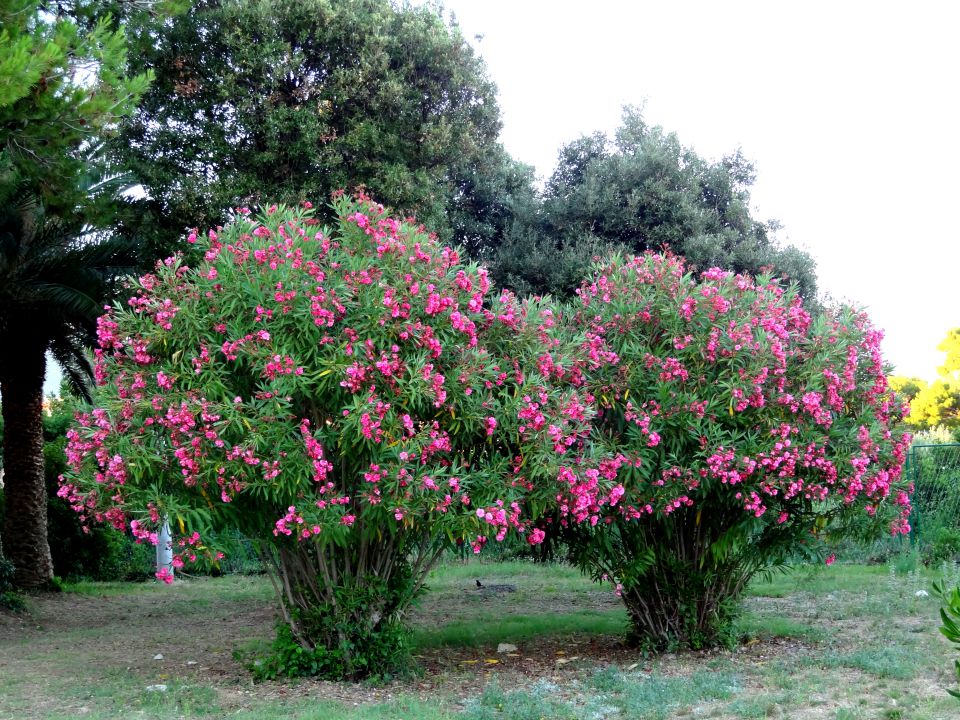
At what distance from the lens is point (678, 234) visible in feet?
44.5

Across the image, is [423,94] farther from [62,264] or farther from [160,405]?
[160,405]

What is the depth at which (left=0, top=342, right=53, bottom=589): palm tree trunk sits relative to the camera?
1348 centimetres

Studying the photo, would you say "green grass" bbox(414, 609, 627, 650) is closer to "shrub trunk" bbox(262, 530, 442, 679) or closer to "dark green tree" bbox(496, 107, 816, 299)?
"shrub trunk" bbox(262, 530, 442, 679)

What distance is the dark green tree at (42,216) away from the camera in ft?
26.6

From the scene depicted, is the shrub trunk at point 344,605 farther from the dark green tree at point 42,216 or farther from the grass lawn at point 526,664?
the dark green tree at point 42,216

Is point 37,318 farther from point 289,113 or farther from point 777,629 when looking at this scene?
point 777,629

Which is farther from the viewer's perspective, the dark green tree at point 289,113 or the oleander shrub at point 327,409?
the dark green tree at point 289,113

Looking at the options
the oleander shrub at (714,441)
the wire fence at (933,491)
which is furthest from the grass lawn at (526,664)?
the wire fence at (933,491)

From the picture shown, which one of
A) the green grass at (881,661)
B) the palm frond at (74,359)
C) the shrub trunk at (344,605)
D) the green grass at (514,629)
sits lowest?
the green grass at (881,661)

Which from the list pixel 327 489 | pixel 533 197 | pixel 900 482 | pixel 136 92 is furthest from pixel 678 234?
pixel 327 489

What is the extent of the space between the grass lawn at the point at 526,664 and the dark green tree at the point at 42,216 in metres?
1.97

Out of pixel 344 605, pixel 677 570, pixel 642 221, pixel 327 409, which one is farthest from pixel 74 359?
pixel 677 570

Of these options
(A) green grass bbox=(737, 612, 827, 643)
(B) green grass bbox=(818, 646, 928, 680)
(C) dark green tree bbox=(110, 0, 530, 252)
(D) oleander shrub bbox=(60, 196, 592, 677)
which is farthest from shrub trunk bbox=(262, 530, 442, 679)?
(C) dark green tree bbox=(110, 0, 530, 252)

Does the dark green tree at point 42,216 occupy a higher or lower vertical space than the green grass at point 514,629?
higher
